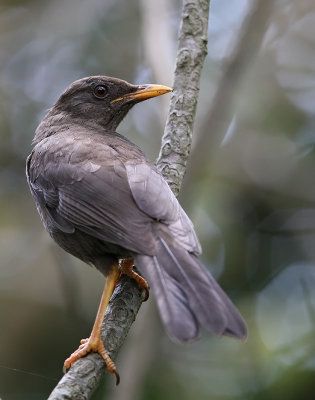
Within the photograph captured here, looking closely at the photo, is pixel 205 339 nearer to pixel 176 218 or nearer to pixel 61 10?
pixel 176 218

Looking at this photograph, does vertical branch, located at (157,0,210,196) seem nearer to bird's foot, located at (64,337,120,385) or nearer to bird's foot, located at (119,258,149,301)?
bird's foot, located at (119,258,149,301)

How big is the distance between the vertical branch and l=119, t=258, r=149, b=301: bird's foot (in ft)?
1.93

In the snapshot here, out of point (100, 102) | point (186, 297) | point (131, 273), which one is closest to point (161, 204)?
point (131, 273)

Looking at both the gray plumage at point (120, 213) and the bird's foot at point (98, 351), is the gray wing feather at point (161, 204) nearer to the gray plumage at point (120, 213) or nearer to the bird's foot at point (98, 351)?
the gray plumage at point (120, 213)

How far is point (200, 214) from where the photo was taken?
813 cm

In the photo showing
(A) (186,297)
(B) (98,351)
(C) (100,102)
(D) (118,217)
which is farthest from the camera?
(C) (100,102)

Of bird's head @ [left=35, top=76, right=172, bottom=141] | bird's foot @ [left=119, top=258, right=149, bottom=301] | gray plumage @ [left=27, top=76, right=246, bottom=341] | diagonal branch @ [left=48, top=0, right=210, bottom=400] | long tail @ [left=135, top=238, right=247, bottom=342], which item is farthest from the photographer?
bird's head @ [left=35, top=76, right=172, bottom=141]

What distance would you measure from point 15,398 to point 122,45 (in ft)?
17.5

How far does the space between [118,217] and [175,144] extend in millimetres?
1041

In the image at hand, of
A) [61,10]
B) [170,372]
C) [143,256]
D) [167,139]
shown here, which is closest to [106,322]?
[143,256]

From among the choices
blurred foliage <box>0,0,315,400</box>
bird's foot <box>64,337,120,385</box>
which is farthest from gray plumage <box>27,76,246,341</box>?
blurred foliage <box>0,0,315,400</box>

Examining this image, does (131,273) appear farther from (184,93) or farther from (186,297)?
(184,93)

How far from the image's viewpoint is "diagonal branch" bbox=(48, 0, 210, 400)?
3885 millimetres

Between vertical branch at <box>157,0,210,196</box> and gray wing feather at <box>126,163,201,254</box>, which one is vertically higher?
vertical branch at <box>157,0,210,196</box>
